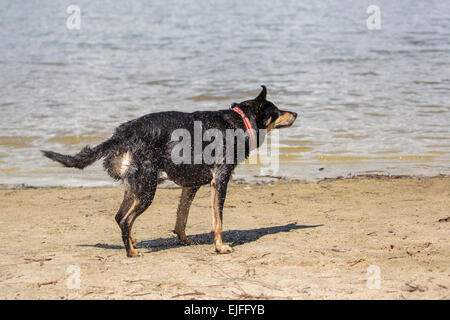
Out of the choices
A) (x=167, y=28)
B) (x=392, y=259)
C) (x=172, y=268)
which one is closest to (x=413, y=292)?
(x=392, y=259)

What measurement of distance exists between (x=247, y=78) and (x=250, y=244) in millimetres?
11045

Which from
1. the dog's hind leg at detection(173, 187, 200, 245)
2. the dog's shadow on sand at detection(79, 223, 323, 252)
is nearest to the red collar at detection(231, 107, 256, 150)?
the dog's hind leg at detection(173, 187, 200, 245)

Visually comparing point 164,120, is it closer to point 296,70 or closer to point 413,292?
point 413,292

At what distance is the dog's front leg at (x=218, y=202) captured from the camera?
5730 millimetres

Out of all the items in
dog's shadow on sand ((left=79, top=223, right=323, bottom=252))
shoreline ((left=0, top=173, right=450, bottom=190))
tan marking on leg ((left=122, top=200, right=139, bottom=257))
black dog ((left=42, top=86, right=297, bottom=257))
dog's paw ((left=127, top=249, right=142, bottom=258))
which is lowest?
dog's shadow on sand ((left=79, top=223, right=323, bottom=252))

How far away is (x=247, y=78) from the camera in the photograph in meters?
16.6

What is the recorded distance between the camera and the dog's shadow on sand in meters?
6.09

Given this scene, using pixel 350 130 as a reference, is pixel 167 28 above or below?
above

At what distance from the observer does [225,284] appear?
186 inches

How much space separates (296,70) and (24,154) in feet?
30.7

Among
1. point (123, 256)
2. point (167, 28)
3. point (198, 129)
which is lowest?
point (123, 256)

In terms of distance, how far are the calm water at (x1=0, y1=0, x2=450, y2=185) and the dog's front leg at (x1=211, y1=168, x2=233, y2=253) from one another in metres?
3.27

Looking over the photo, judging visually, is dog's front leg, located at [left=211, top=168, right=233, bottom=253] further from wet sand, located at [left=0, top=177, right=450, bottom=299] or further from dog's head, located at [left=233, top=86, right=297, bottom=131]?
dog's head, located at [left=233, top=86, right=297, bottom=131]

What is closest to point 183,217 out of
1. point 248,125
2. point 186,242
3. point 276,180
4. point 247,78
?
point 186,242
